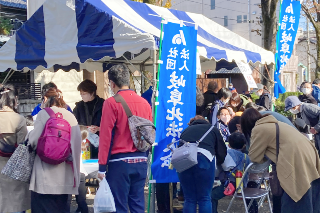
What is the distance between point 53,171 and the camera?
3666mm

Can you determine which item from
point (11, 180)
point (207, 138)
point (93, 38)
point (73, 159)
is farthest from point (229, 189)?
point (93, 38)

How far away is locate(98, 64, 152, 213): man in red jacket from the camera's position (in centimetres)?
349

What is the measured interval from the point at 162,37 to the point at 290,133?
195 centimetres

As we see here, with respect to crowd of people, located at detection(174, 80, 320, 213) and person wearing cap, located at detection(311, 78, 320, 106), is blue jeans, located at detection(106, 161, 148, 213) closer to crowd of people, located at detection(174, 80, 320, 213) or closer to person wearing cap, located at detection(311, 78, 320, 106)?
crowd of people, located at detection(174, 80, 320, 213)

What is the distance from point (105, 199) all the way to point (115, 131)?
617 millimetres

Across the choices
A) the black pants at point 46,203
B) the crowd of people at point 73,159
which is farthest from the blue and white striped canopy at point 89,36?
the black pants at point 46,203

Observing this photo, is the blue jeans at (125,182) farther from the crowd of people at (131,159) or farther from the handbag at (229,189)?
the handbag at (229,189)

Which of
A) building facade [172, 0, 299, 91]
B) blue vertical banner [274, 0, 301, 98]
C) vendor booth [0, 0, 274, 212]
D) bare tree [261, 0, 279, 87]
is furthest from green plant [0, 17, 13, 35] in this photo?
building facade [172, 0, 299, 91]

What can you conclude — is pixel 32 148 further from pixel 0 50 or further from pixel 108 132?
pixel 0 50

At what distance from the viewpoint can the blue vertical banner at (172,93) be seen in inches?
183

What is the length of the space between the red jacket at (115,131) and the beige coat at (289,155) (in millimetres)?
1114

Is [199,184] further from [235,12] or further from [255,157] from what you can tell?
[235,12]

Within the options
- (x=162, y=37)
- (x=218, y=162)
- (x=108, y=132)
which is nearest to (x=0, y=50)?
(x=162, y=37)

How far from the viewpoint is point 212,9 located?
42281 mm
